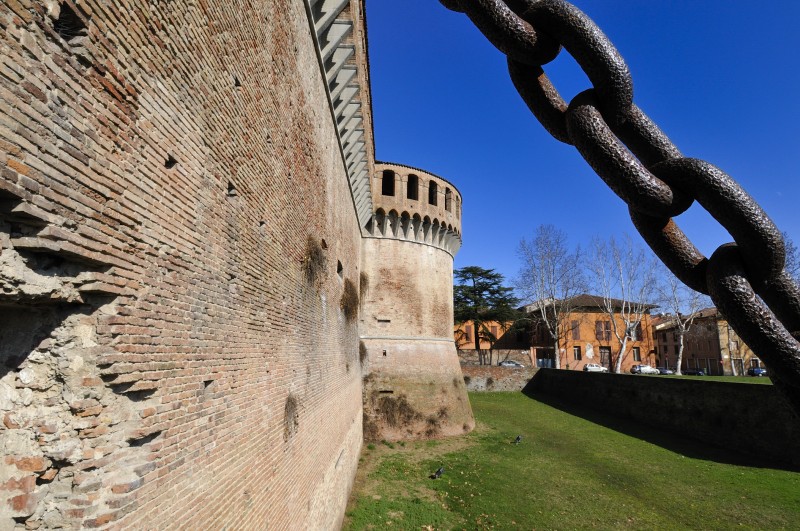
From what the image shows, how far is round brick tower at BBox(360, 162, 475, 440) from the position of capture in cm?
1622

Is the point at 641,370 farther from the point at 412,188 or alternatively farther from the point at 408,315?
the point at 412,188

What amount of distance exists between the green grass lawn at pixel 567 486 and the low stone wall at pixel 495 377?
10642mm

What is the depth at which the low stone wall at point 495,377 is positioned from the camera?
2838cm

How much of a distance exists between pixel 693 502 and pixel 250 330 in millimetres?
11740

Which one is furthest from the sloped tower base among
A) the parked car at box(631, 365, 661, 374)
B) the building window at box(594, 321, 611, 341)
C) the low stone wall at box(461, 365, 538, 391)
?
the building window at box(594, 321, 611, 341)

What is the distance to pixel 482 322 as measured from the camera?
3872 centimetres

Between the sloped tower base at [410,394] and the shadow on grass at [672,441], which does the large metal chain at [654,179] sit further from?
the shadow on grass at [672,441]

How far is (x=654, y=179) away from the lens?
3.03 feet

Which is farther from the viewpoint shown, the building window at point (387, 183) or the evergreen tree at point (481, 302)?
the evergreen tree at point (481, 302)

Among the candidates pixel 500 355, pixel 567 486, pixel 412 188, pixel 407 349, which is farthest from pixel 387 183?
pixel 500 355

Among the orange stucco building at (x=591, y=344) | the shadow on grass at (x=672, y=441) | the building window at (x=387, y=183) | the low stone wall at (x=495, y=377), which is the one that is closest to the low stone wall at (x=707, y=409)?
the shadow on grass at (x=672, y=441)

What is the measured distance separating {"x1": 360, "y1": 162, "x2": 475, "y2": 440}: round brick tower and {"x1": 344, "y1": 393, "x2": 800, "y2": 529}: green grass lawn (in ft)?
3.61

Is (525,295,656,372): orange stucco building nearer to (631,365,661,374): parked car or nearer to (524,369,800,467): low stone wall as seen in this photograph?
(631,365,661,374): parked car

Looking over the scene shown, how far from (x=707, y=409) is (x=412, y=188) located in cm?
1394
